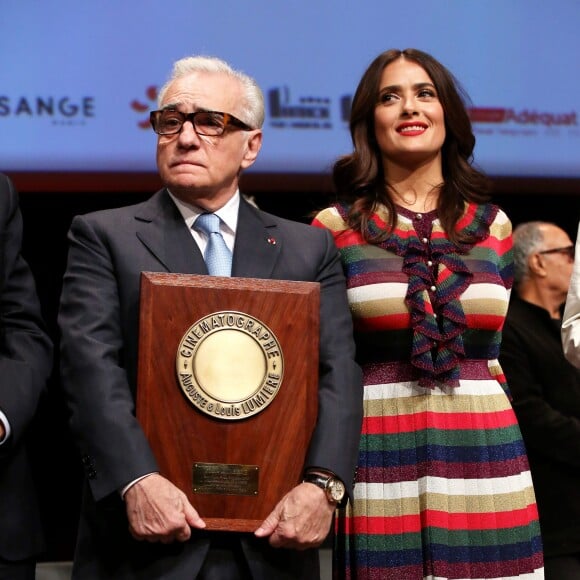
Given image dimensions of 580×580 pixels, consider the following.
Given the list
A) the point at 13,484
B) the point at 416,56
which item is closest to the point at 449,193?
the point at 416,56

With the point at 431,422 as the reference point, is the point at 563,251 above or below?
above

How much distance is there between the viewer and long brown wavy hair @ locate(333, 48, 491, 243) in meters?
2.96

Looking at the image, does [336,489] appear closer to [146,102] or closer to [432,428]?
[432,428]

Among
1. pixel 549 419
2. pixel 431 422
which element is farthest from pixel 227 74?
pixel 549 419

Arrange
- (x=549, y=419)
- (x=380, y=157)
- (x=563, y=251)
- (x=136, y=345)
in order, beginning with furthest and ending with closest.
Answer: (x=563, y=251), (x=549, y=419), (x=380, y=157), (x=136, y=345)

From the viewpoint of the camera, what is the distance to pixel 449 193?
2967mm

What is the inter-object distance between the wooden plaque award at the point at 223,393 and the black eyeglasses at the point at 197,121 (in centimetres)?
43

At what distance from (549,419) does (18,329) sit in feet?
6.70

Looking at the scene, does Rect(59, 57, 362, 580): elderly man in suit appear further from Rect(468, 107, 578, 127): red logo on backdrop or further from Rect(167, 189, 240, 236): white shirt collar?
Rect(468, 107, 578, 127): red logo on backdrop

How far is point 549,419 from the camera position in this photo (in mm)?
3842

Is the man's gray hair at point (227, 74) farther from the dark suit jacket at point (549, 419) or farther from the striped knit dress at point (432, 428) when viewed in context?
the dark suit jacket at point (549, 419)

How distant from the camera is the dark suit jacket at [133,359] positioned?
225 cm

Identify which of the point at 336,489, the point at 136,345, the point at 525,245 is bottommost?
the point at 336,489

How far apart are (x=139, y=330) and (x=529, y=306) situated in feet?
7.24
